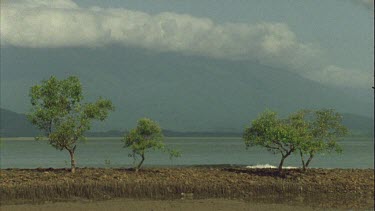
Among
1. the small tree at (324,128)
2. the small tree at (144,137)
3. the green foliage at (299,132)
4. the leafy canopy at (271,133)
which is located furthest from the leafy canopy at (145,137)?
the small tree at (324,128)

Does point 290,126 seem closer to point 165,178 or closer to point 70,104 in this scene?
point 165,178

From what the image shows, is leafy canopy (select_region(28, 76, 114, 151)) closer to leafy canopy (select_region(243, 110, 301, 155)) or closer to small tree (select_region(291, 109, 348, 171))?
leafy canopy (select_region(243, 110, 301, 155))

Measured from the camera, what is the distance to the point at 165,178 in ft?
156

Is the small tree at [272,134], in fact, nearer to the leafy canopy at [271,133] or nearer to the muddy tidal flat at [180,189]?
the leafy canopy at [271,133]

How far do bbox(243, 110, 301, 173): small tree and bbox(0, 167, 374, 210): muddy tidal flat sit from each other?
2.82 metres

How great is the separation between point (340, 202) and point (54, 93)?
26.3 meters

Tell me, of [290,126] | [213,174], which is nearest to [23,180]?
[213,174]

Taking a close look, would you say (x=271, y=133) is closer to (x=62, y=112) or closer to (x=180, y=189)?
(x=180, y=189)

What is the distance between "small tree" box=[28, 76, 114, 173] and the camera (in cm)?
4947

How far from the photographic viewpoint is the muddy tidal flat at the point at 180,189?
1683 inches

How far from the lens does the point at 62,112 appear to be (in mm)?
50188

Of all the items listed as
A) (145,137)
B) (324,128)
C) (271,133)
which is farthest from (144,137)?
(324,128)

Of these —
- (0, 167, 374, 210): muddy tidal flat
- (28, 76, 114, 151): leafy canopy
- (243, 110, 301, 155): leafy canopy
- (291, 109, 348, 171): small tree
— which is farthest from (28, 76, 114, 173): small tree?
(291, 109, 348, 171): small tree

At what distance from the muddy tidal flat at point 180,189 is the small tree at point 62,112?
324 centimetres
